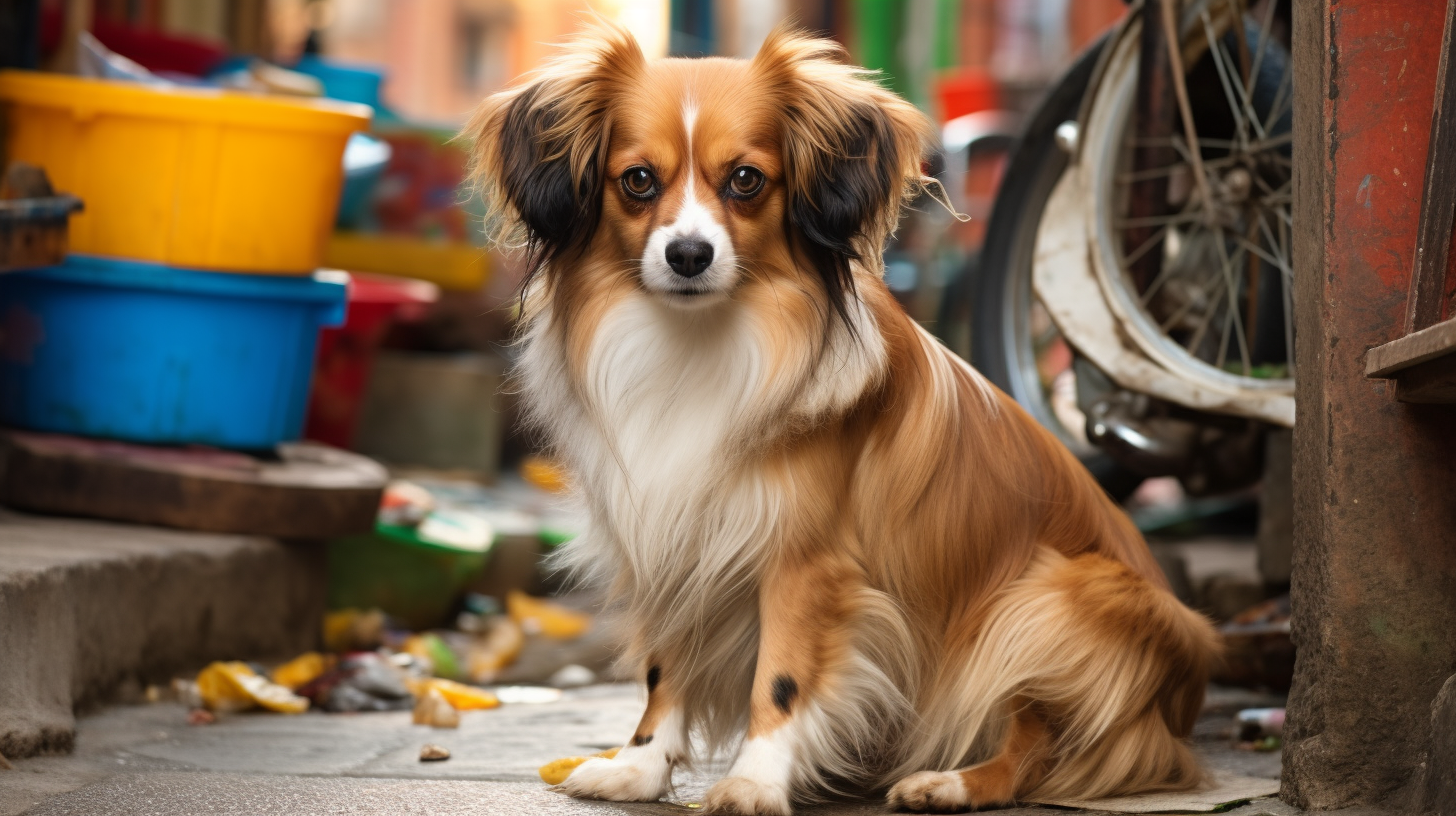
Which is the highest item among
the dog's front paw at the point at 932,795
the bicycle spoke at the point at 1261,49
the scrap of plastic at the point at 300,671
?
the bicycle spoke at the point at 1261,49

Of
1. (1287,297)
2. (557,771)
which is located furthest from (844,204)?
(1287,297)

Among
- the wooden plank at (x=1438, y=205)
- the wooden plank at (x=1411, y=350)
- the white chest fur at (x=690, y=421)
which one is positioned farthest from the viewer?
the white chest fur at (x=690, y=421)

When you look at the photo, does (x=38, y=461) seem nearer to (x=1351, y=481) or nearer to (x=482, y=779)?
(x=482, y=779)

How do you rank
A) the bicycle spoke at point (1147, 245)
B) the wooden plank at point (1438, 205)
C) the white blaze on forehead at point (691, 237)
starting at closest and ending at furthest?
the wooden plank at point (1438, 205)
the white blaze on forehead at point (691, 237)
the bicycle spoke at point (1147, 245)

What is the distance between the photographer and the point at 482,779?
2.88 m

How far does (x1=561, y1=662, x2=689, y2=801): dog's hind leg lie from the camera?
2.71 meters

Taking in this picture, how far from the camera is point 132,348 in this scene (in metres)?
4.25

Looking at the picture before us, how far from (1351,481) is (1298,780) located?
1.72 ft

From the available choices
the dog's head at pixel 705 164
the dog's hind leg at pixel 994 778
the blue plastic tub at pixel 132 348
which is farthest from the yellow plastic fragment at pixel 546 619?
the dog's hind leg at pixel 994 778

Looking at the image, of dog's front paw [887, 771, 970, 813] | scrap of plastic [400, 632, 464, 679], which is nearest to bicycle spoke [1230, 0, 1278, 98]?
dog's front paw [887, 771, 970, 813]

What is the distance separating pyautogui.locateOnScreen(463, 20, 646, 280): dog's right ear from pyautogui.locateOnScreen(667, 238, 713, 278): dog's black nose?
0.33 meters

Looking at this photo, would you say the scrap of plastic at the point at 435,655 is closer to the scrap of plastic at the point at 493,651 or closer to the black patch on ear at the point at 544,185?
the scrap of plastic at the point at 493,651

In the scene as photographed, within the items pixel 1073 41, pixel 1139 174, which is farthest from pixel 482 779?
pixel 1073 41

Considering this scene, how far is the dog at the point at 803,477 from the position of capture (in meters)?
2.73
